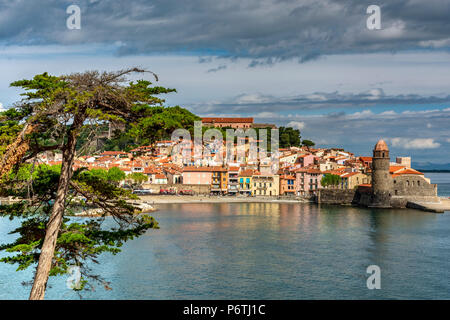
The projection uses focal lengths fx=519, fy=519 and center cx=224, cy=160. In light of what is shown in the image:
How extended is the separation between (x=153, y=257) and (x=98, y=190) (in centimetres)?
1856

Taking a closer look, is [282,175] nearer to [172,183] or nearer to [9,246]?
[172,183]

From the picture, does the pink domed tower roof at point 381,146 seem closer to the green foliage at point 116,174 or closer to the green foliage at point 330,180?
the green foliage at point 330,180

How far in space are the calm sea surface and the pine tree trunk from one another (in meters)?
3.81

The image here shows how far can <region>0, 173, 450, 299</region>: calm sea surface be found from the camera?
20.2m

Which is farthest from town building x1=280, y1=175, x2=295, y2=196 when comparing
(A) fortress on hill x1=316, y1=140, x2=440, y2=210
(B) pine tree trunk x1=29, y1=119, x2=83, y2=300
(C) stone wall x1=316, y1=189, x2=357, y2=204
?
(B) pine tree trunk x1=29, y1=119, x2=83, y2=300

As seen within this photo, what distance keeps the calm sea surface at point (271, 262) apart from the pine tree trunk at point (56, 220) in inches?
150

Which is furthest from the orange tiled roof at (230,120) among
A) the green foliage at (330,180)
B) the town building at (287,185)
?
the green foliage at (330,180)

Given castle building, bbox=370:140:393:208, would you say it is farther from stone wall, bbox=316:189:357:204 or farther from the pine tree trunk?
the pine tree trunk

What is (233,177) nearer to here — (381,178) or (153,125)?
(381,178)

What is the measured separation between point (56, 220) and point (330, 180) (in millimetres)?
64301

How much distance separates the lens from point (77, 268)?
835 centimetres

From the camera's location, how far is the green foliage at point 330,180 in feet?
229
